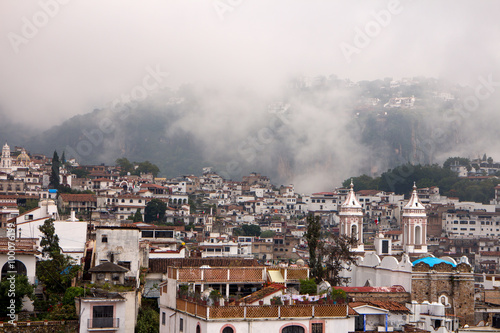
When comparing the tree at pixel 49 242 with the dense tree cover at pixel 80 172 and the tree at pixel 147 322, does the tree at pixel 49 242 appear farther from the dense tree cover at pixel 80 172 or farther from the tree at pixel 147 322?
the dense tree cover at pixel 80 172

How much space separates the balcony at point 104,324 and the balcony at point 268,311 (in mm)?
3609

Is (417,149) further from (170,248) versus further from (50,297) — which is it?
(50,297)

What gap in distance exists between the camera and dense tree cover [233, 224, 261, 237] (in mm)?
89256

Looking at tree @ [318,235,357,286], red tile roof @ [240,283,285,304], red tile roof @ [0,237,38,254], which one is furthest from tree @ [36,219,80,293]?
tree @ [318,235,357,286]

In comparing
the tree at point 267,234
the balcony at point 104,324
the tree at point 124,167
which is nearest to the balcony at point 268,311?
the balcony at point 104,324

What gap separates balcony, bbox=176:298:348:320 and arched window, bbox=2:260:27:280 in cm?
851

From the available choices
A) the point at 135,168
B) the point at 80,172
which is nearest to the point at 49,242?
the point at 80,172

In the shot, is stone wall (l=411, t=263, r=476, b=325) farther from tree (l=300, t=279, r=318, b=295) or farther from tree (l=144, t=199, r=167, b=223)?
tree (l=144, t=199, r=167, b=223)

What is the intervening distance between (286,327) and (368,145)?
538ft

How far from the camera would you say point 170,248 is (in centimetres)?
4591

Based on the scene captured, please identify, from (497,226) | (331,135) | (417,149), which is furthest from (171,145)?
(497,226)

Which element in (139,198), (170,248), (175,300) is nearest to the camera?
(175,300)

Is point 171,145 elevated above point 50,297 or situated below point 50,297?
above

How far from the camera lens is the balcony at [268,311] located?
78.8 ft
